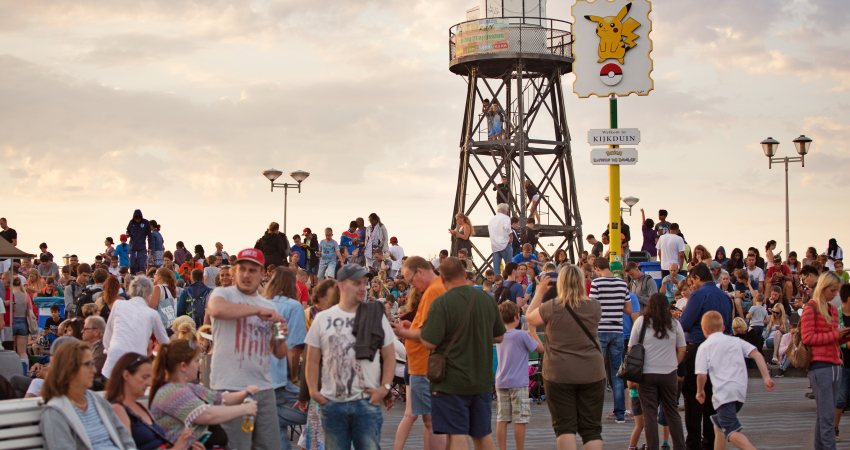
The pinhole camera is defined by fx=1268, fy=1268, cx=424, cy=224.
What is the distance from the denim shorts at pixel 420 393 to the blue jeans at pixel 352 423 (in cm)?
207

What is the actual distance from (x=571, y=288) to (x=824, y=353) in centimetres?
320

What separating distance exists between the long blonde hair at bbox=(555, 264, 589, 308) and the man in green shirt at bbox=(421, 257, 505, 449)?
38.1 inches

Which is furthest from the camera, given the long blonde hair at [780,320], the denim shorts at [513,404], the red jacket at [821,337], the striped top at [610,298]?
the long blonde hair at [780,320]

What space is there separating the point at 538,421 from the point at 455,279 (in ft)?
22.0

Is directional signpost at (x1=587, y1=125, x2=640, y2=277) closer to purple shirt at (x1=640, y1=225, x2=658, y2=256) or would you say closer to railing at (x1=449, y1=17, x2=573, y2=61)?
purple shirt at (x1=640, y1=225, x2=658, y2=256)

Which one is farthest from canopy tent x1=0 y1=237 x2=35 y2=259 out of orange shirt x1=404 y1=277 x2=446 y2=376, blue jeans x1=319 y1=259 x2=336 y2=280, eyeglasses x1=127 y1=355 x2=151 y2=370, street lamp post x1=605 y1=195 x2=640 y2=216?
street lamp post x1=605 y1=195 x2=640 y2=216

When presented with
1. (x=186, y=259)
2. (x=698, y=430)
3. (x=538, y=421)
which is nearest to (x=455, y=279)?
(x=698, y=430)

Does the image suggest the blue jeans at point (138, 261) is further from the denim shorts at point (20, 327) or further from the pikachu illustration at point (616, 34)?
the pikachu illustration at point (616, 34)

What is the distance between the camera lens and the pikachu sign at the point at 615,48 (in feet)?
62.7

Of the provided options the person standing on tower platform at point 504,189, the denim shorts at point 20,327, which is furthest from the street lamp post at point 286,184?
the denim shorts at point 20,327

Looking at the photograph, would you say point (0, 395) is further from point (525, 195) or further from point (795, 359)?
point (525, 195)

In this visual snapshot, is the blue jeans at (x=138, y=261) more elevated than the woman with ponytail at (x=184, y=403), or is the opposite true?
the blue jeans at (x=138, y=261)

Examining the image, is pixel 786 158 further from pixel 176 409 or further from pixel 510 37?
pixel 176 409

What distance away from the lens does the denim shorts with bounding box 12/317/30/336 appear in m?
19.1
